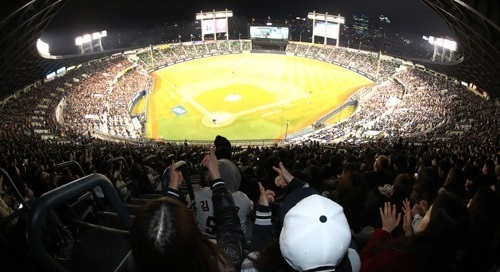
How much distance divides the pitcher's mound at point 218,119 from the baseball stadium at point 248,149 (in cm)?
35

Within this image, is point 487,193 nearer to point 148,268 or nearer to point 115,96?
point 148,268

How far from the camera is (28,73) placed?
4762 centimetres

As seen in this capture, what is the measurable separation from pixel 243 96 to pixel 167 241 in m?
58.0

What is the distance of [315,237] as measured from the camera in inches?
122

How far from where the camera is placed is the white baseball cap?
310cm

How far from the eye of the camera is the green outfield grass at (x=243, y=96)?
4981 centimetres

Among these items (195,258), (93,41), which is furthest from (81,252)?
(93,41)

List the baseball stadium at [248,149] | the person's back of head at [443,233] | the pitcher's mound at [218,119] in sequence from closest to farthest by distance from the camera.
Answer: the baseball stadium at [248,149] → the person's back of head at [443,233] → the pitcher's mound at [218,119]

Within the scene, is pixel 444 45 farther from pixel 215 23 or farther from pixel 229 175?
pixel 229 175

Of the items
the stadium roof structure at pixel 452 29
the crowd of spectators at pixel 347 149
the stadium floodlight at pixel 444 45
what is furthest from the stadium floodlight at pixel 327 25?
the stadium roof structure at pixel 452 29

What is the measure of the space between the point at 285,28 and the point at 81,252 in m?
88.7

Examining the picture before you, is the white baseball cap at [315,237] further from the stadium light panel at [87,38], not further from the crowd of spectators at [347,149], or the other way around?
the stadium light panel at [87,38]

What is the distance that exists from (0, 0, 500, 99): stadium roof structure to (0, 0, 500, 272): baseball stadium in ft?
0.73

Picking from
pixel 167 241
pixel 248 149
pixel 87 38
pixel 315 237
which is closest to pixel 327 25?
pixel 87 38
